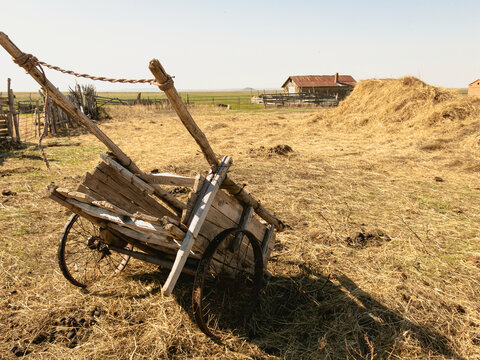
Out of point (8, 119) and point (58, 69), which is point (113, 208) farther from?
point (8, 119)

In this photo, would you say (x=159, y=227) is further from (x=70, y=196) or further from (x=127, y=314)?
(x=127, y=314)

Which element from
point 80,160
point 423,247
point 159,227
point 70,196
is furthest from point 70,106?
point 80,160

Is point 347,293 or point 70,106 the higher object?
point 70,106

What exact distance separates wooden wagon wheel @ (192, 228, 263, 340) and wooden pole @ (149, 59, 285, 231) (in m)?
0.38

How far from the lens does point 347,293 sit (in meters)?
3.98

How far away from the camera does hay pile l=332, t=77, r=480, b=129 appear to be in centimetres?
1455

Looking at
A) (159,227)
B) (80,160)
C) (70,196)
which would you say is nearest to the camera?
(159,227)

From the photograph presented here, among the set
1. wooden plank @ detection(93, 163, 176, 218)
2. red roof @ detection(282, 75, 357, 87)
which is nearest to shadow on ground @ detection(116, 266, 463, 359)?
wooden plank @ detection(93, 163, 176, 218)

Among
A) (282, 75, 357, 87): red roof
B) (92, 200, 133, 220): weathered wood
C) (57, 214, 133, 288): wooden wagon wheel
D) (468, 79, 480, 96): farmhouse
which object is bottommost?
(57, 214, 133, 288): wooden wagon wheel

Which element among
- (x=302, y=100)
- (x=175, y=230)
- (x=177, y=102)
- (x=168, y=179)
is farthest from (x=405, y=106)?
(x=302, y=100)

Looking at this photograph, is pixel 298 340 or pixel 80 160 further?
pixel 80 160

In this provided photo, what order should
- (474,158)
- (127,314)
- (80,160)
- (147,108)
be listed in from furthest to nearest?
(147,108) → (80,160) → (474,158) → (127,314)

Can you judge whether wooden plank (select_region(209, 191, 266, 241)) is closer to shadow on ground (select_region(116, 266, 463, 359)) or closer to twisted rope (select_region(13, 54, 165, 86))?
shadow on ground (select_region(116, 266, 463, 359))

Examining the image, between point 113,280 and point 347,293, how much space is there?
288cm
